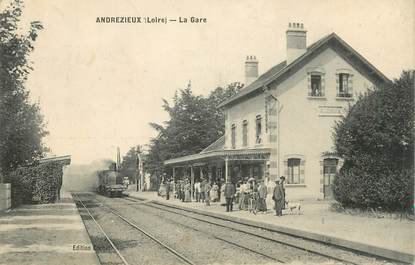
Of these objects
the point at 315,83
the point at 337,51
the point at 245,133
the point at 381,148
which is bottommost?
the point at 381,148

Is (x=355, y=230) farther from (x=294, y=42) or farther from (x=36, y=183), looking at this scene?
(x=36, y=183)

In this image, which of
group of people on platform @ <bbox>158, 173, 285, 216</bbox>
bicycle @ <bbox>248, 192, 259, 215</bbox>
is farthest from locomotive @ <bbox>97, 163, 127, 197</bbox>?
bicycle @ <bbox>248, 192, 259, 215</bbox>

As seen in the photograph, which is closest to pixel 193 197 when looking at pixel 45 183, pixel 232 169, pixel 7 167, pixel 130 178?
pixel 232 169

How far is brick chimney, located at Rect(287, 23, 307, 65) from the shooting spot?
24.7 metres

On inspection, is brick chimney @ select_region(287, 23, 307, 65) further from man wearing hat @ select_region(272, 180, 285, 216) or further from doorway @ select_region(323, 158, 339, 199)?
man wearing hat @ select_region(272, 180, 285, 216)

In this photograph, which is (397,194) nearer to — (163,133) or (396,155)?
(396,155)

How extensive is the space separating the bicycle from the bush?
12.0m

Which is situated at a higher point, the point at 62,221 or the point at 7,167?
the point at 7,167

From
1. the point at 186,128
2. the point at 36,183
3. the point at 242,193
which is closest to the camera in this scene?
the point at 242,193

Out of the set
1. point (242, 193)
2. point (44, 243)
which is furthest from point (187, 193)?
point (44, 243)

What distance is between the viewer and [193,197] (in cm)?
3106

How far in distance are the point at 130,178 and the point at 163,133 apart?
35.5 meters

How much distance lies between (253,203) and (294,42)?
369 inches

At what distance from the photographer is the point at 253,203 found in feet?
63.1
